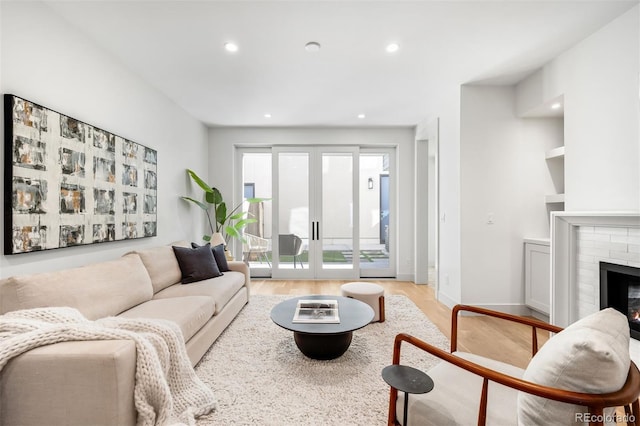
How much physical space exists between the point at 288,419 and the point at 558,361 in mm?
1385

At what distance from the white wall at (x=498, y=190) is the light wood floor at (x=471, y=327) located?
325 millimetres

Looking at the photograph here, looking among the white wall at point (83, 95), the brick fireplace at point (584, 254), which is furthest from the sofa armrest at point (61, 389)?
the brick fireplace at point (584, 254)

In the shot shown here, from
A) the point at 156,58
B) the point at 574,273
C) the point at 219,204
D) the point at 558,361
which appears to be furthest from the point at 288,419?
the point at 219,204

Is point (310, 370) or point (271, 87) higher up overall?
point (271, 87)

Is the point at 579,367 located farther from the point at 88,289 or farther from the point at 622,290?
the point at 88,289

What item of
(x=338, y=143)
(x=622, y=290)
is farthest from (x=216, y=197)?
(x=622, y=290)

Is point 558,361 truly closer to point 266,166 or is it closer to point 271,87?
point 271,87

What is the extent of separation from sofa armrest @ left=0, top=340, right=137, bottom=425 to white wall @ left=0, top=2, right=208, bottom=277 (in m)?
1.00

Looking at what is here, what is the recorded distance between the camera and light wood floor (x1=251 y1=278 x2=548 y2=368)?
2.57 meters

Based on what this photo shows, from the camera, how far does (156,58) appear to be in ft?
9.34

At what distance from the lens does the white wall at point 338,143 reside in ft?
17.1

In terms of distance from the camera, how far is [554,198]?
3.32 m

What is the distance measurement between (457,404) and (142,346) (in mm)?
1359

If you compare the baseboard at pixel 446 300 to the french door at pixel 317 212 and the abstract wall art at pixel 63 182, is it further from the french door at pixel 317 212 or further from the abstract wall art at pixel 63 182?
the abstract wall art at pixel 63 182
